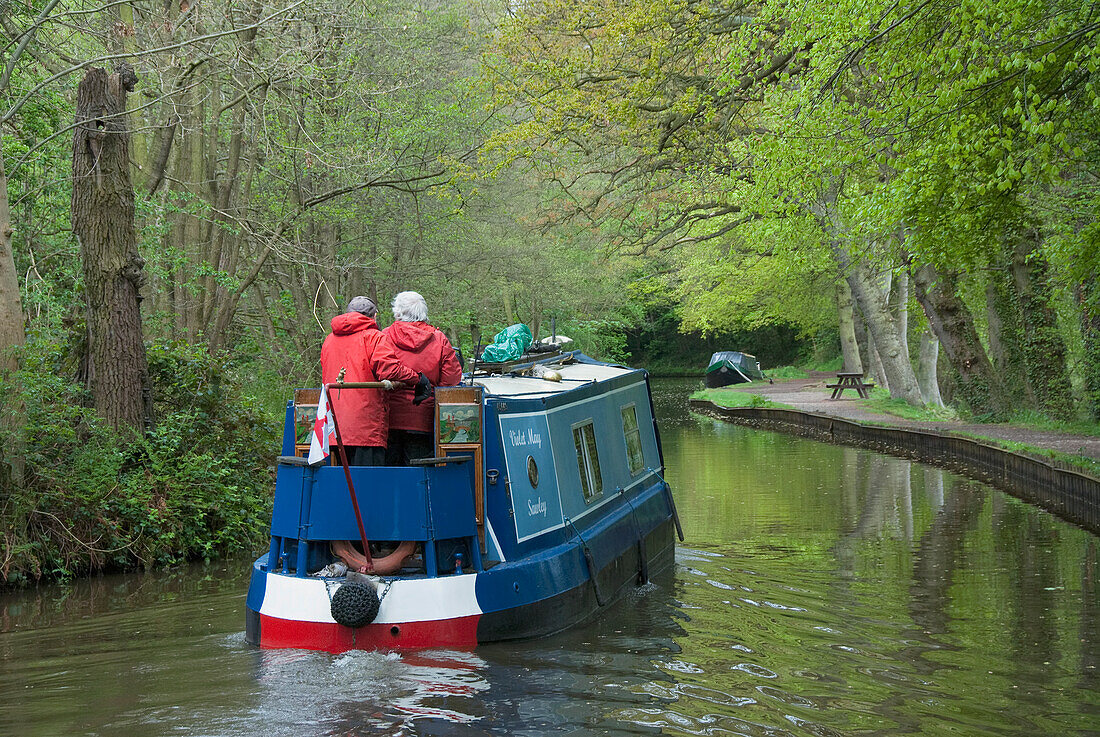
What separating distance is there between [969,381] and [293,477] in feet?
58.9

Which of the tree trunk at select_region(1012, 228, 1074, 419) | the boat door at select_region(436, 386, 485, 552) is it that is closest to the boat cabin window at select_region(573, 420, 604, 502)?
the boat door at select_region(436, 386, 485, 552)

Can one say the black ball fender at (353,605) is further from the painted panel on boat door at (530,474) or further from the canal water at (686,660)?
the painted panel on boat door at (530,474)

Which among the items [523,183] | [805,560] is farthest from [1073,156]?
[523,183]

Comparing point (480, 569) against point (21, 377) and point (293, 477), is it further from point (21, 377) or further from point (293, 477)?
point (21, 377)

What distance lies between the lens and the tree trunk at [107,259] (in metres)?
11.3

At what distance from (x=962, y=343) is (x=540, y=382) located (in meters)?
15.0

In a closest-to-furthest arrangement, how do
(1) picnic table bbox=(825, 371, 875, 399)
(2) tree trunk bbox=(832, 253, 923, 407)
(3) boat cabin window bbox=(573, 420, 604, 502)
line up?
(3) boat cabin window bbox=(573, 420, 604, 502) → (2) tree trunk bbox=(832, 253, 923, 407) → (1) picnic table bbox=(825, 371, 875, 399)

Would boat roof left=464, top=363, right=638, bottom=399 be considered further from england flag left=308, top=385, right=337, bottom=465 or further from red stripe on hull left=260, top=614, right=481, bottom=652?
red stripe on hull left=260, top=614, right=481, bottom=652

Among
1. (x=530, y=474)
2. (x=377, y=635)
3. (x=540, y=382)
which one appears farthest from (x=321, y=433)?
(x=540, y=382)

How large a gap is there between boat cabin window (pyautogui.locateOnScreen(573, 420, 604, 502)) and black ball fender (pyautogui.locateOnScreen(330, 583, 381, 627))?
2.58 meters

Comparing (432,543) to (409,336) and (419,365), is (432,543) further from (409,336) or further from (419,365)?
(409,336)

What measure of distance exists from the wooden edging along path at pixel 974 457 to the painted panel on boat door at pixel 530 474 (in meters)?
6.70

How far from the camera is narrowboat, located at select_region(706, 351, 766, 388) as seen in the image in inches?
1885

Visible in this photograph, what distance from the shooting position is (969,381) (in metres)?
22.2
